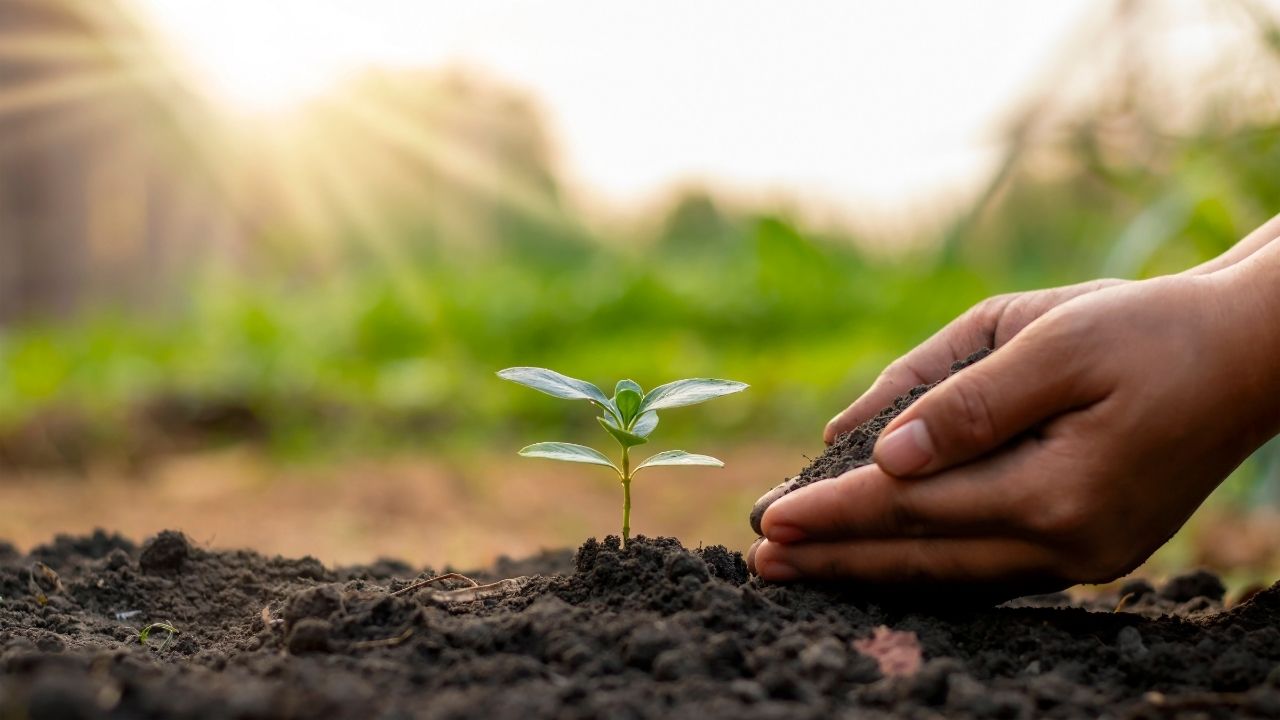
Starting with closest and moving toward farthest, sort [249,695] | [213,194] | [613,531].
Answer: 1. [249,695]
2. [613,531]
3. [213,194]

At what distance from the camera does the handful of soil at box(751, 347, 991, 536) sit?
136cm

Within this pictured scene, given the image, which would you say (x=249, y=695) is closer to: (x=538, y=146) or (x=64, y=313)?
(x=64, y=313)

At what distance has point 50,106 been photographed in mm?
7551

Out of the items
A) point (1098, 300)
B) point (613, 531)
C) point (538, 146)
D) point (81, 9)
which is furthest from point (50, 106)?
point (1098, 300)

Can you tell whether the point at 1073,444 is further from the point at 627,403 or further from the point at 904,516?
the point at 627,403

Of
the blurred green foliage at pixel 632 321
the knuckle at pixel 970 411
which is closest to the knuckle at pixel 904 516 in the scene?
the knuckle at pixel 970 411

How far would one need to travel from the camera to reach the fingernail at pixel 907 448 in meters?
1.16

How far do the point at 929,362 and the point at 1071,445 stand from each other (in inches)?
17.7

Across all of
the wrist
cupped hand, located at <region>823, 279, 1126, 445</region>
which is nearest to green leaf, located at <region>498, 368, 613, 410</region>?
cupped hand, located at <region>823, 279, 1126, 445</region>

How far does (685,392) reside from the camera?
137 cm

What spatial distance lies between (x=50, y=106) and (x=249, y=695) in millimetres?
8065

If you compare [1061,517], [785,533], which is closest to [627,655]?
[785,533]

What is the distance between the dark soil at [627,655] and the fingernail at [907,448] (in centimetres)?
20

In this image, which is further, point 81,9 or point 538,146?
point 538,146
